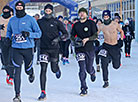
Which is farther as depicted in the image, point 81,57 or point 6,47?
point 6,47

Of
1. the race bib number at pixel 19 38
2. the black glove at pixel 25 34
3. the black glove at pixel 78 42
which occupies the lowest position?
the black glove at pixel 78 42

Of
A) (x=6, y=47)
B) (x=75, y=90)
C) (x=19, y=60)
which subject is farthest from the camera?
(x=6, y=47)

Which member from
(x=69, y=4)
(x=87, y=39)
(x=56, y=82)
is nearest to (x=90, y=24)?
(x=87, y=39)

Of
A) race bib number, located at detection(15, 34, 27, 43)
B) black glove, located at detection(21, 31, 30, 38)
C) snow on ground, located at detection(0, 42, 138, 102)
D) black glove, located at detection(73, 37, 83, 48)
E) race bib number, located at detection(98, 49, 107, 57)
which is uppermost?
black glove, located at detection(21, 31, 30, 38)

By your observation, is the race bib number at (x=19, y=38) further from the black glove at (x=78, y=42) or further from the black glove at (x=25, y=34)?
the black glove at (x=78, y=42)

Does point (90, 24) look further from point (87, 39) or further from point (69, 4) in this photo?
point (69, 4)

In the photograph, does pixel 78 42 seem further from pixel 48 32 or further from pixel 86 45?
pixel 48 32

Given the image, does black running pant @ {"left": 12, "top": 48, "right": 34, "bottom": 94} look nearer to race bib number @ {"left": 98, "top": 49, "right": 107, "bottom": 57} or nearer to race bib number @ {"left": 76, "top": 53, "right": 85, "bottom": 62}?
race bib number @ {"left": 76, "top": 53, "right": 85, "bottom": 62}

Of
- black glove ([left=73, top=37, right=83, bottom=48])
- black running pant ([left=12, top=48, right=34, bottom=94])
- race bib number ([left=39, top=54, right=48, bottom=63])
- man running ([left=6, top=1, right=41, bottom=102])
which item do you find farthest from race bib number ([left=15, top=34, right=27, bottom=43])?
black glove ([left=73, top=37, right=83, bottom=48])

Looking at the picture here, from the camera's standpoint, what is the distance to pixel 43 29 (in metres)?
6.42

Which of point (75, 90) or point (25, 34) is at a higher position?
point (25, 34)

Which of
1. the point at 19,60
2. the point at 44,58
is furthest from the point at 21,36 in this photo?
the point at 44,58

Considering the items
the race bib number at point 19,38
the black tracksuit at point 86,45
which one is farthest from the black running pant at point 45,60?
the race bib number at point 19,38

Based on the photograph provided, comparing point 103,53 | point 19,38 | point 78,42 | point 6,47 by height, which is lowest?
point 103,53
